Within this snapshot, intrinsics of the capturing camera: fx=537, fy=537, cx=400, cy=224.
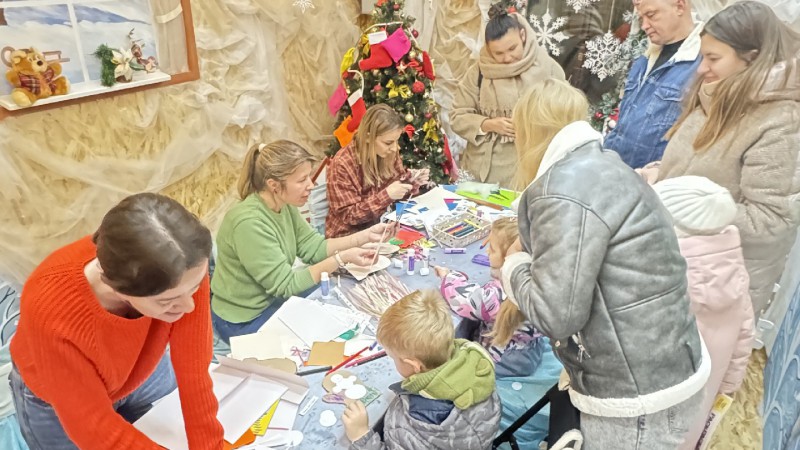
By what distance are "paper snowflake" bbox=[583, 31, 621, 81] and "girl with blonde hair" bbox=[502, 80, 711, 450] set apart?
3407 millimetres

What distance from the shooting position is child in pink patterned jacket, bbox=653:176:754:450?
1.55 metres

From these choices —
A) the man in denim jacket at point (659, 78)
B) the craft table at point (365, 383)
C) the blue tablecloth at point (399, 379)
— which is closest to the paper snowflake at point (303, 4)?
the man in denim jacket at point (659, 78)

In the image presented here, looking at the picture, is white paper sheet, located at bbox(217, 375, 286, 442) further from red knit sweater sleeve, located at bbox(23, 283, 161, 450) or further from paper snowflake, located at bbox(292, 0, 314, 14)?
paper snowflake, located at bbox(292, 0, 314, 14)

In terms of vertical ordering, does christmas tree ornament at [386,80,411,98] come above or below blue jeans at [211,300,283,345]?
above

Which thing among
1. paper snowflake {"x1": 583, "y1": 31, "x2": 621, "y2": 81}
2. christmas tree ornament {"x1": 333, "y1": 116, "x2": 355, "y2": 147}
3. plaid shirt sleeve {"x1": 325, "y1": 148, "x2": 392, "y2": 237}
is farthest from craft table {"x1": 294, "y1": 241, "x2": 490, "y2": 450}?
paper snowflake {"x1": 583, "y1": 31, "x2": 621, "y2": 81}

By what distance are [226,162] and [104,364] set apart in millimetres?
3076

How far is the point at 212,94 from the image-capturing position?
3.99 m

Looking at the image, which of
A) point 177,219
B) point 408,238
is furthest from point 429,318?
point 408,238

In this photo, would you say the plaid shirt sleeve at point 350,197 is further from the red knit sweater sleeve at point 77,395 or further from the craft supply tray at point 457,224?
the red knit sweater sleeve at point 77,395

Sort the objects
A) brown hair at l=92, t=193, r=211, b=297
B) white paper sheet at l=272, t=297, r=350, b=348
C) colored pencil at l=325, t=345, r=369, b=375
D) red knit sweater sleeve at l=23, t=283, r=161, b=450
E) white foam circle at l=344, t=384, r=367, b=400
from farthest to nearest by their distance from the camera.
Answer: white paper sheet at l=272, t=297, r=350, b=348 < colored pencil at l=325, t=345, r=369, b=375 < white foam circle at l=344, t=384, r=367, b=400 < red knit sweater sleeve at l=23, t=283, r=161, b=450 < brown hair at l=92, t=193, r=211, b=297

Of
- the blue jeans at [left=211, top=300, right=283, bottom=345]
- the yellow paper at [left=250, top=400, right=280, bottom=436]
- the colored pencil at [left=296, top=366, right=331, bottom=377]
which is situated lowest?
the blue jeans at [left=211, top=300, right=283, bottom=345]

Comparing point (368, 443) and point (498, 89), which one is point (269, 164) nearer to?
point (368, 443)

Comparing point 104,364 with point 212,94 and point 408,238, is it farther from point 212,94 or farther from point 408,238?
point 212,94

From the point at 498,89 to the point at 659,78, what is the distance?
1.17m
